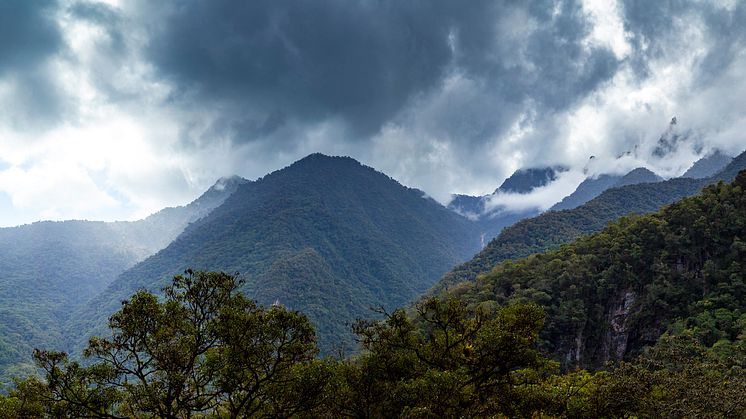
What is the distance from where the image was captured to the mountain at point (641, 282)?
5056 centimetres

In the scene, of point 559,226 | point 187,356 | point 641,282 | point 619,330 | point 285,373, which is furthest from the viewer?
point 559,226

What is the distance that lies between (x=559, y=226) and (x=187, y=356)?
137m

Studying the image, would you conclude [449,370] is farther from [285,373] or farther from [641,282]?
[641,282]

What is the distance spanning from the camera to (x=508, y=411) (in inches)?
650

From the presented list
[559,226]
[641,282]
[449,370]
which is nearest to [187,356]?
[449,370]

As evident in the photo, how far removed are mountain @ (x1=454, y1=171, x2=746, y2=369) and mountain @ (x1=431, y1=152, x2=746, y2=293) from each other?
46.2m

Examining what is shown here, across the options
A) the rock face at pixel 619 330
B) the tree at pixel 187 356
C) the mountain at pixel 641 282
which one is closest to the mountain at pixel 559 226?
the mountain at pixel 641 282

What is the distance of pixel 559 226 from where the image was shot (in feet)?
441

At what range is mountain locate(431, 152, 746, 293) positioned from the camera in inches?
4906

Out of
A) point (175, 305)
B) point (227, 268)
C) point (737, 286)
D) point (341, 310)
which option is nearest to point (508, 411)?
point (175, 305)

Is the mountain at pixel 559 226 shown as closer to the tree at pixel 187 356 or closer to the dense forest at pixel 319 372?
the dense forest at pixel 319 372

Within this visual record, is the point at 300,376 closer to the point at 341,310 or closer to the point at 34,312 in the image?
the point at 341,310

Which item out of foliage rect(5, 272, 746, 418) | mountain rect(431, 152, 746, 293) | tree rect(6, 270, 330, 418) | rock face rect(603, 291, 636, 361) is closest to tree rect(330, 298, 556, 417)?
foliage rect(5, 272, 746, 418)

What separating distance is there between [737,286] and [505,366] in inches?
1739
